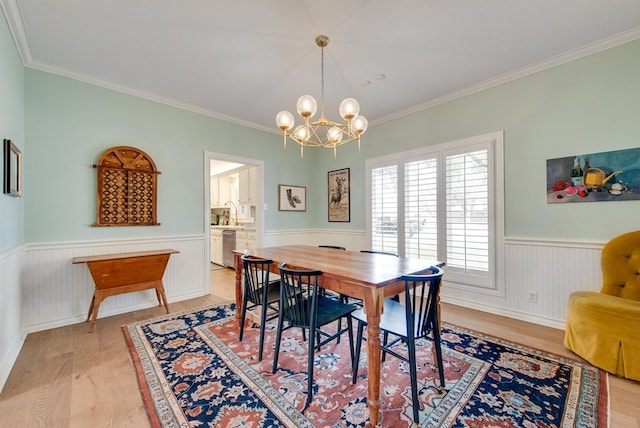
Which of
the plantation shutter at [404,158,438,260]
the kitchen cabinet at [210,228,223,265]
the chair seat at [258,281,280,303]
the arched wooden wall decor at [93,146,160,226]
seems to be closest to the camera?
the chair seat at [258,281,280,303]

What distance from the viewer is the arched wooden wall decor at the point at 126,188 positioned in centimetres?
308

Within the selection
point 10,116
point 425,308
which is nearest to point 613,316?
point 425,308

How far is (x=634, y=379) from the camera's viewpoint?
6.07ft

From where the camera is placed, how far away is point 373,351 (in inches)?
60.5

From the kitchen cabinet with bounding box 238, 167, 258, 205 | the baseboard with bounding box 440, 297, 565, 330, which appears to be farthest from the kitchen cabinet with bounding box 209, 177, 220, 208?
the baseboard with bounding box 440, 297, 565, 330

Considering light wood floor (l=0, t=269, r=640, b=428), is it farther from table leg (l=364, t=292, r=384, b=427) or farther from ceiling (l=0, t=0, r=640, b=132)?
ceiling (l=0, t=0, r=640, b=132)

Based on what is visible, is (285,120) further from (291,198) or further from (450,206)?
(291,198)

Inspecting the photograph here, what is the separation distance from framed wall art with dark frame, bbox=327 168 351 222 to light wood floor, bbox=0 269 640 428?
2.41m

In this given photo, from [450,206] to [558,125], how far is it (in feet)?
4.32

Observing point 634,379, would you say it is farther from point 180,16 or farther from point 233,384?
point 180,16

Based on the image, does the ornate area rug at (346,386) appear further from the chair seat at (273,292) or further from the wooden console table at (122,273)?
the wooden console table at (122,273)

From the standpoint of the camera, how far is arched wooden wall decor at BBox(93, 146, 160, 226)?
3.08m

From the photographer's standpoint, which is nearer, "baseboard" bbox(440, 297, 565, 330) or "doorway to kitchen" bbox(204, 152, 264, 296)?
"baseboard" bbox(440, 297, 565, 330)

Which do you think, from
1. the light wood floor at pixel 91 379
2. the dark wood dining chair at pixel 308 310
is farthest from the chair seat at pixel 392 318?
the light wood floor at pixel 91 379
